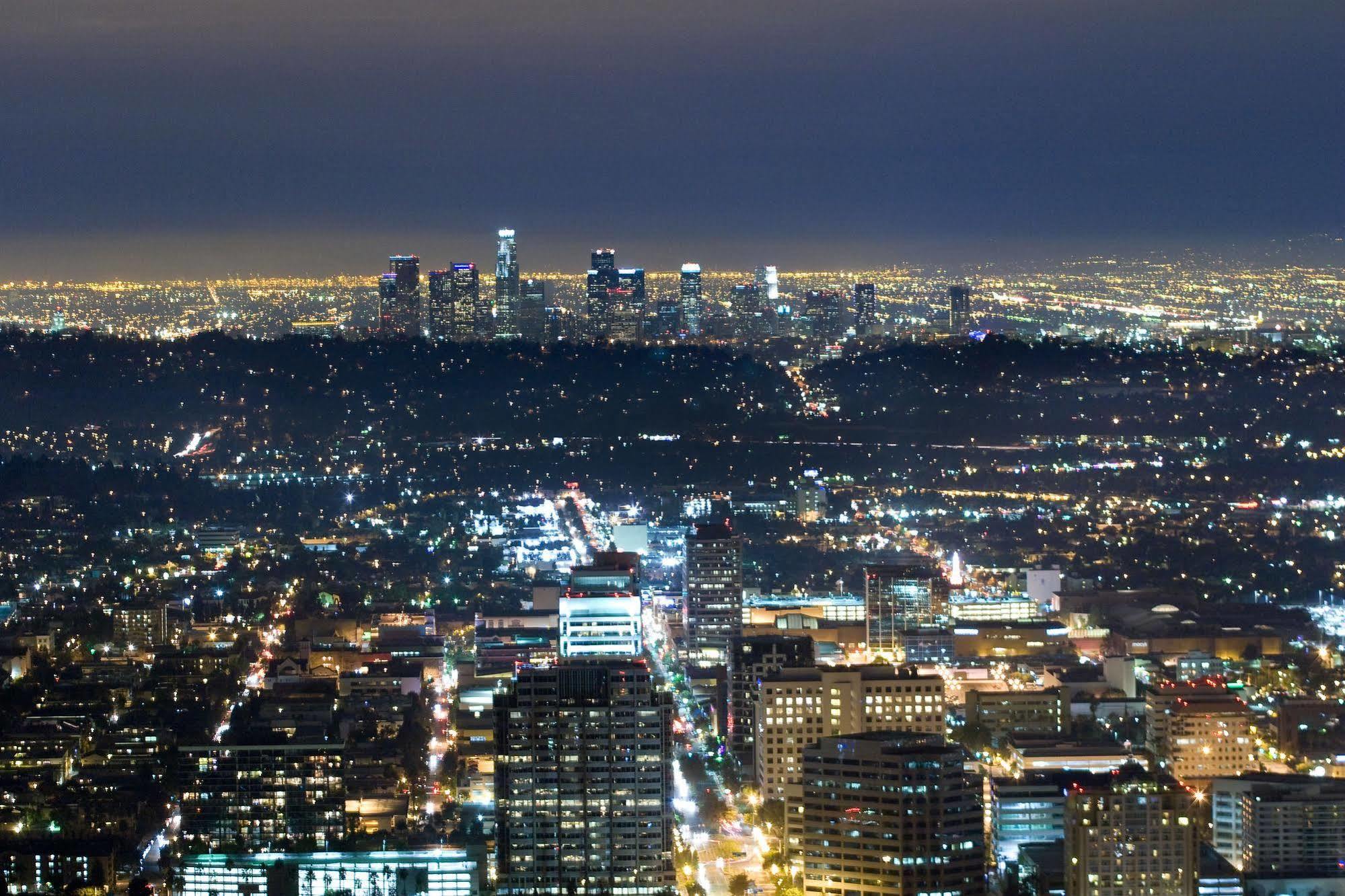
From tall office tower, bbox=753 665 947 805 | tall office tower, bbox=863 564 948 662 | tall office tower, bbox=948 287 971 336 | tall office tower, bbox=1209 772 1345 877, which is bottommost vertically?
tall office tower, bbox=1209 772 1345 877

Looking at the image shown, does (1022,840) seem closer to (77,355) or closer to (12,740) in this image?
(12,740)

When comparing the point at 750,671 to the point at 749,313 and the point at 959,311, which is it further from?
the point at 749,313

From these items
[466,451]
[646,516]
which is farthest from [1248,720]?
[466,451]

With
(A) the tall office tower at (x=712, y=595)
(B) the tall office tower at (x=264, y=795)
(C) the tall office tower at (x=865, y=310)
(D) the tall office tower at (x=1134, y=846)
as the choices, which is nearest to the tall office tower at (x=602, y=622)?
(A) the tall office tower at (x=712, y=595)

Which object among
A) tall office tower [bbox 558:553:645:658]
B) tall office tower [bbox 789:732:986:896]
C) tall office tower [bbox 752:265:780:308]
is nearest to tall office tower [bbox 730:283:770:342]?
tall office tower [bbox 752:265:780:308]

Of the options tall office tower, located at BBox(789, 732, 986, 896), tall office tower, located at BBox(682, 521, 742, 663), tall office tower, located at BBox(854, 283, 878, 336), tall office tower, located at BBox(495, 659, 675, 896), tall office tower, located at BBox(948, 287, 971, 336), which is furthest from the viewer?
tall office tower, located at BBox(854, 283, 878, 336)

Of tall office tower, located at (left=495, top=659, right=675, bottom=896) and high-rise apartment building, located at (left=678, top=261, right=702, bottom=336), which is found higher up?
high-rise apartment building, located at (left=678, top=261, right=702, bottom=336)

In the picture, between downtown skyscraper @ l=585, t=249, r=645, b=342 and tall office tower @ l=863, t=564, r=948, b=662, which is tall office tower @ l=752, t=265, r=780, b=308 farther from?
tall office tower @ l=863, t=564, r=948, b=662

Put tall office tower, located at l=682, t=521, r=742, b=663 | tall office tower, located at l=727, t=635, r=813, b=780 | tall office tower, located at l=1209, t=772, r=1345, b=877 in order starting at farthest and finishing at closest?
tall office tower, located at l=682, t=521, r=742, b=663 < tall office tower, located at l=727, t=635, r=813, b=780 < tall office tower, located at l=1209, t=772, r=1345, b=877
